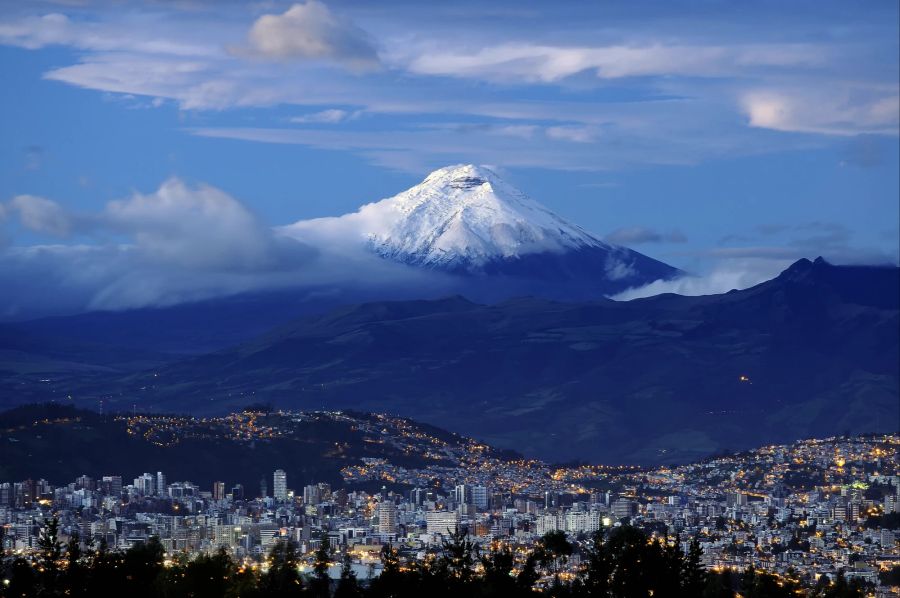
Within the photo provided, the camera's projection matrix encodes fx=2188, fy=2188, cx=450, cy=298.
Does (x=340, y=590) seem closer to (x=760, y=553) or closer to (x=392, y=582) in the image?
(x=392, y=582)

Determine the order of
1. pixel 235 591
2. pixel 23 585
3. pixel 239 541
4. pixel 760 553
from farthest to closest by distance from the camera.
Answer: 1. pixel 239 541
2. pixel 760 553
3. pixel 235 591
4. pixel 23 585

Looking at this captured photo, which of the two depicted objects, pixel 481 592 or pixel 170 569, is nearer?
pixel 481 592

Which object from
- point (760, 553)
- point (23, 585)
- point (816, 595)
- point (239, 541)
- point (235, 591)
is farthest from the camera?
point (239, 541)

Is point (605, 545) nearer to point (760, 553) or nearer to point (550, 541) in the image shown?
point (550, 541)

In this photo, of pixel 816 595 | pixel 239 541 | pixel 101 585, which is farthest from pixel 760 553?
pixel 101 585

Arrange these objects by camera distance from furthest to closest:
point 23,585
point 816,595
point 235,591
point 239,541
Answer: point 239,541 < point 816,595 < point 235,591 < point 23,585

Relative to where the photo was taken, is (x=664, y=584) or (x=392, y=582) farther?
(x=392, y=582)

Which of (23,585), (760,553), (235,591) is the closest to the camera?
(23,585)

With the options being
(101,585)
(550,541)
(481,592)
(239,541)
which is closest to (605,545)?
(550,541)
